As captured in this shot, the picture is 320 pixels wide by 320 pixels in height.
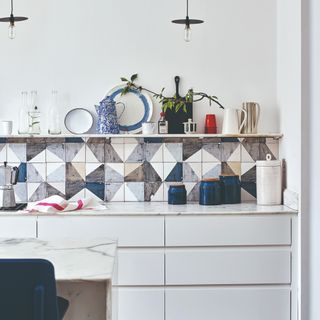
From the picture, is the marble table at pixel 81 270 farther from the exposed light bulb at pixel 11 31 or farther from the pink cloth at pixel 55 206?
the exposed light bulb at pixel 11 31

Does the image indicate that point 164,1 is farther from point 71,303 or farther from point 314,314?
point 71,303

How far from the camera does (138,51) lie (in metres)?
3.89

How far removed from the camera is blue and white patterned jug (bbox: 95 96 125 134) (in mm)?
3725

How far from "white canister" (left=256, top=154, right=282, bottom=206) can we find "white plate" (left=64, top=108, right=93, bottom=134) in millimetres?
1245

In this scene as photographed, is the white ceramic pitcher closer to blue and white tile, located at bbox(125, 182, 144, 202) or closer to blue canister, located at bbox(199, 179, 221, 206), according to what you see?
blue canister, located at bbox(199, 179, 221, 206)

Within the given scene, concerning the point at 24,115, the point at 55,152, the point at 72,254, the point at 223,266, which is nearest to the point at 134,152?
the point at 55,152

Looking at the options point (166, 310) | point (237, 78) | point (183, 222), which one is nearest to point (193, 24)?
point (237, 78)

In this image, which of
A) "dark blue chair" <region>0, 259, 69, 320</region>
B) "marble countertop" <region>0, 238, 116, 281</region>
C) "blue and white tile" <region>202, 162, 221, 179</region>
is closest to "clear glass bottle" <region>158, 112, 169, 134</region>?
"blue and white tile" <region>202, 162, 221, 179</region>

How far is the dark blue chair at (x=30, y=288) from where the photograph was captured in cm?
153

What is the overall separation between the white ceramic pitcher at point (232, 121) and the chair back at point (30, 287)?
239 centimetres

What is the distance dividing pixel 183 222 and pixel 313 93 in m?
1.10

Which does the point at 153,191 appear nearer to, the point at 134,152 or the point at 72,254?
the point at 134,152

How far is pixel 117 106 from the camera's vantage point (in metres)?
3.87

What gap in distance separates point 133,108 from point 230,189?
899 mm
